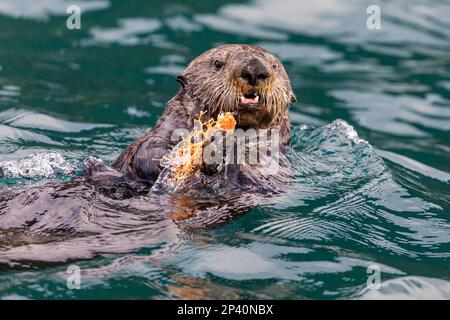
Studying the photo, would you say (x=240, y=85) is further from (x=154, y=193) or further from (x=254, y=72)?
(x=154, y=193)

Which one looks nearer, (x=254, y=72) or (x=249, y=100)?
(x=254, y=72)

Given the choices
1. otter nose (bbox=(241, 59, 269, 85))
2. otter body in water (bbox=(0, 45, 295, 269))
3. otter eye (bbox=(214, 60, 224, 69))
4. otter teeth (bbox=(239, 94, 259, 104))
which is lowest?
otter body in water (bbox=(0, 45, 295, 269))

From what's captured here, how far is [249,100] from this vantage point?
5.27 meters

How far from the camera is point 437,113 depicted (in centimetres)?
910

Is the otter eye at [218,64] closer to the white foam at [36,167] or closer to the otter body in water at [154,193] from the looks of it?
the otter body in water at [154,193]

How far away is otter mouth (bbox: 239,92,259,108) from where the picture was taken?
17.3 ft

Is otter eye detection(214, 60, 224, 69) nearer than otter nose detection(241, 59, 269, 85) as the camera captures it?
No

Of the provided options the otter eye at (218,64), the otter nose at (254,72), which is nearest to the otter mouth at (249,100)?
the otter nose at (254,72)

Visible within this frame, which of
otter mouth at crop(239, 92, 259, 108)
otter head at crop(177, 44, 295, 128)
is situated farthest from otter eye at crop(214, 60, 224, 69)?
otter mouth at crop(239, 92, 259, 108)

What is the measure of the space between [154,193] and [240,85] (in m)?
0.90

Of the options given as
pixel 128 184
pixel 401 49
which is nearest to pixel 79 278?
pixel 128 184

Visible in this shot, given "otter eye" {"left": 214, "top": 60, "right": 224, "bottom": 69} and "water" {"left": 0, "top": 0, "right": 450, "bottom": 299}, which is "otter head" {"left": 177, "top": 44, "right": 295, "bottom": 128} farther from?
"water" {"left": 0, "top": 0, "right": 450, "bottom": 299}

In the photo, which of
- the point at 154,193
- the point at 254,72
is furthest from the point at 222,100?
the point at 154,193
